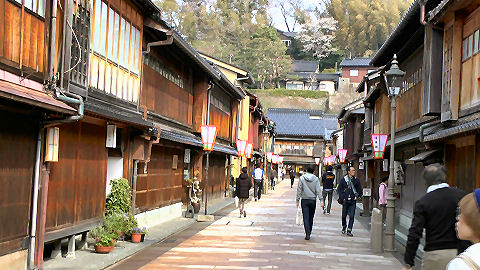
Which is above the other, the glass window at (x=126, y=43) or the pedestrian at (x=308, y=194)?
the glass window at (x=126, y=43)

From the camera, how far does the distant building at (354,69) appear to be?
8925 cm

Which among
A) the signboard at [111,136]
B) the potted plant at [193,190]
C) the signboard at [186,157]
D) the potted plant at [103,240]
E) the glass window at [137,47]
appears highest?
the glass window at [137,47]

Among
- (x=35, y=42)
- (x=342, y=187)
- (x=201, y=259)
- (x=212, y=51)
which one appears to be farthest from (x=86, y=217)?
(x=212, y=51)

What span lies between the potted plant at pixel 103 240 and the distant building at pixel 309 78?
85.5m

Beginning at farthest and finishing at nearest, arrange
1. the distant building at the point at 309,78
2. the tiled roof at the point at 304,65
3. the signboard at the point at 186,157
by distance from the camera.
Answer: the tiled roof at the point at 304,65 → the distant building at the point at 309,78 → the signboard at the point at 186,157

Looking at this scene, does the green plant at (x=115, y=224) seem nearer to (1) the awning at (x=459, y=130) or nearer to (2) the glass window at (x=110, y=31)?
(2) the glass window at (x=110, y=31)

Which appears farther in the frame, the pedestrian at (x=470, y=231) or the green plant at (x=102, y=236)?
the green plant at (x=102, y=236)

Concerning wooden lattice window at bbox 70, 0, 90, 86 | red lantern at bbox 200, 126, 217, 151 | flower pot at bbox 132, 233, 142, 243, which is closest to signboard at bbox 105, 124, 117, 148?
flower pot at bbox 132, 233, 142, 243

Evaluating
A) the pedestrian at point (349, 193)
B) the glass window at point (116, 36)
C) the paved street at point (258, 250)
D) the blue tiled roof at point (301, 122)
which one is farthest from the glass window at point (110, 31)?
the blue tiled roof at point (301, 122)

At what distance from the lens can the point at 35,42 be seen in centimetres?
914

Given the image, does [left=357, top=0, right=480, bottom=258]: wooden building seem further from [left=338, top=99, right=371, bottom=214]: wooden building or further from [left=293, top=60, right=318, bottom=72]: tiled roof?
[left=293, top=60, right=318, bottom=72]: tiled roof

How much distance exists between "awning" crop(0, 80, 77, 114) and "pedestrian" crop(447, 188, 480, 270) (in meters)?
5.91

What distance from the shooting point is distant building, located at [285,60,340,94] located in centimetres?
9756

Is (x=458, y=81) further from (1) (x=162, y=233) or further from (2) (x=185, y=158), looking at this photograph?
(2) (x=185, y=158)
